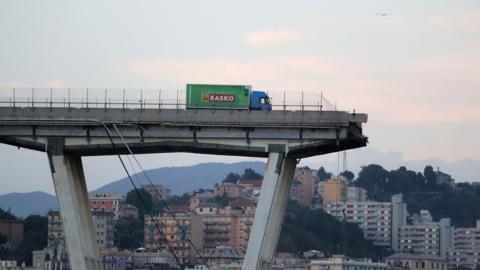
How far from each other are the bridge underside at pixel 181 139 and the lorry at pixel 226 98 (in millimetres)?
728

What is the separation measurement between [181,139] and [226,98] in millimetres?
2528

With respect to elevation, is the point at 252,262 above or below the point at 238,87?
below

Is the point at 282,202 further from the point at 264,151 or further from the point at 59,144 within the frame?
the point at 59,144

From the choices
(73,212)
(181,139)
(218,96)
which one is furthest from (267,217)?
(73,212)

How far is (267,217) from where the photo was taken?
81.3 metres

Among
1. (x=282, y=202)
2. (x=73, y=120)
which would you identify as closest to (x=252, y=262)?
(x=282, y=202)

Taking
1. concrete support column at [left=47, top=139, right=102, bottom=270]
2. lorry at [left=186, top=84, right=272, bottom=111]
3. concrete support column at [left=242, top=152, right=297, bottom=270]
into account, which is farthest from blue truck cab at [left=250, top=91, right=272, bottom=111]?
concrete support column at [left=47, top=139, right=102, bottom=270]

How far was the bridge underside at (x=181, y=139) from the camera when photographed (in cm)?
8131

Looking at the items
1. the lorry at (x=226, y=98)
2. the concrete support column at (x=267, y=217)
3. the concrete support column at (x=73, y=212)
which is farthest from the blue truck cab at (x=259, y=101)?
the concrete support column at (x=73, y=212)

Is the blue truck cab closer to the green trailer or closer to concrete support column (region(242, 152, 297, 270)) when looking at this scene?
the green trailer

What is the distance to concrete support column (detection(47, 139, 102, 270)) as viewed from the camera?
268 feet

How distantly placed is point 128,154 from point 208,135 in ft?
12.1

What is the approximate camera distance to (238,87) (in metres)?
83.1

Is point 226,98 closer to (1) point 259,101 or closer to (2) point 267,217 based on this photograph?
(1) point 259,101
